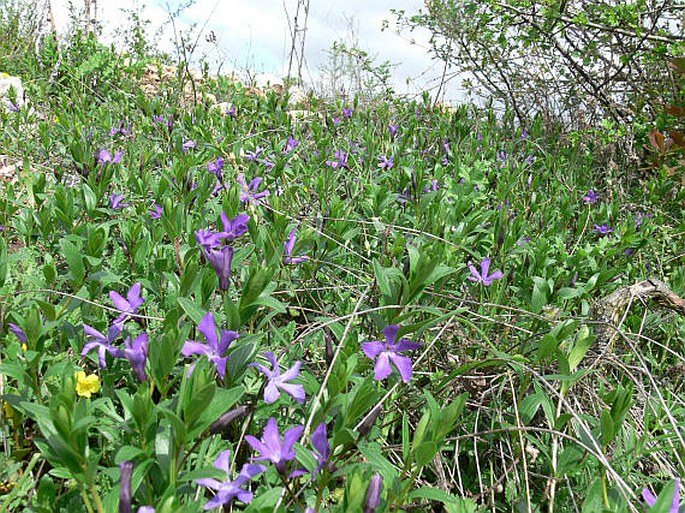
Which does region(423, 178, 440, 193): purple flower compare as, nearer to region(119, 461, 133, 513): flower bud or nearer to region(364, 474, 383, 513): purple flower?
region(364, 474, 383, 513): purple flower

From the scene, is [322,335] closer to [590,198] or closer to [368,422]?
[368,422]

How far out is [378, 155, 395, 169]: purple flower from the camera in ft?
12.4

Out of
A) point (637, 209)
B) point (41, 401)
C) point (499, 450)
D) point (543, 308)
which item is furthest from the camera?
point (637, 209)

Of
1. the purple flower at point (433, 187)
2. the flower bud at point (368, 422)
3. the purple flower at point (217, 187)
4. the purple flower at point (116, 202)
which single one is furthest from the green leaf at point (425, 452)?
the purple flower at point (433, 187)

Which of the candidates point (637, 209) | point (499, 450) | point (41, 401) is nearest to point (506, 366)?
point (499, 450)

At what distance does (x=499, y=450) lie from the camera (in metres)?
1.77

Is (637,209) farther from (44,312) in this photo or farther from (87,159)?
(44,312)

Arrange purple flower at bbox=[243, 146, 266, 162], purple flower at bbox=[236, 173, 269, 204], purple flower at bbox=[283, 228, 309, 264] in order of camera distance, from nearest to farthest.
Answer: purple flower at bbox=[283, 228, 309, 264], purple flower at bbox=[236, 173, 269, 204], purple flower at bbox=[243, 146, 266, 162]

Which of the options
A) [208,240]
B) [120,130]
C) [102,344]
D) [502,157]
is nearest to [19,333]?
[102,344]

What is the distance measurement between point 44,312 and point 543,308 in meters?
1.57

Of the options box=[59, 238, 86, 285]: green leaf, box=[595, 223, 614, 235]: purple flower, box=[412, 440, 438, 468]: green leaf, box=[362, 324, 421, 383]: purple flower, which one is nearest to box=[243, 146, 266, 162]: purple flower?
box=[59, 238, 86, 285]: green leaf

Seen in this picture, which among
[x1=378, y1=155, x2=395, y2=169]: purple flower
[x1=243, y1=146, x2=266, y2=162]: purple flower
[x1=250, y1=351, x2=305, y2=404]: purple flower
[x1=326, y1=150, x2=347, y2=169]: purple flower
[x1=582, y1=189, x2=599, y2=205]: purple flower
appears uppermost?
[x1=582, y1=189, x2=599, y2=205]: purple flower

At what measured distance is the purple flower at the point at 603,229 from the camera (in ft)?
10.8

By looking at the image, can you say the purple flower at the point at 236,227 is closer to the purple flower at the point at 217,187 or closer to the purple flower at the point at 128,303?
the purple flower at the point at 128,303
